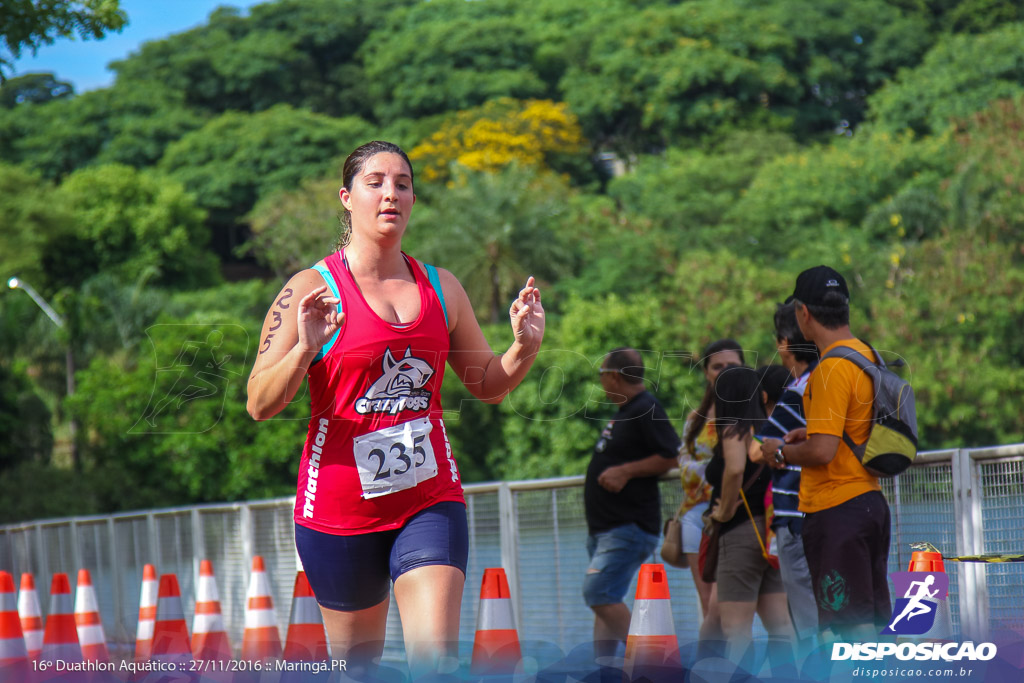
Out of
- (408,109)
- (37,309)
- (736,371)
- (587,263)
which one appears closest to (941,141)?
(587,263)

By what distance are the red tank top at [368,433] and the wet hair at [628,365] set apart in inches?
141

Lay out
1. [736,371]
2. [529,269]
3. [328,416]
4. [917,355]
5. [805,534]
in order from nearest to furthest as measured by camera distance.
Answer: [328,416] < [805,534] < [736,371] < [917,355] < [529,269]

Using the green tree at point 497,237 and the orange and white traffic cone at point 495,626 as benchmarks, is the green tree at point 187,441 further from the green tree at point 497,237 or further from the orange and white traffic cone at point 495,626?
the orange and white traffic cone at point 495,626

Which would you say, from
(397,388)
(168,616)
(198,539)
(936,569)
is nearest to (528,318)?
(397,388)

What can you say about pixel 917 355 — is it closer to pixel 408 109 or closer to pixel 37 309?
pixel 37 309

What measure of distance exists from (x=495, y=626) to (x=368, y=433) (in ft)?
3.81

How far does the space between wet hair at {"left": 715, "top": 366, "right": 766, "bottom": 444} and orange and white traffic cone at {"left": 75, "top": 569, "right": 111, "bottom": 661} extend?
4684mm

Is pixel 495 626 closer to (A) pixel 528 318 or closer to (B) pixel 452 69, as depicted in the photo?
(A) pixel 528 318

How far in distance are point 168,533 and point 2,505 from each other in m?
18.9

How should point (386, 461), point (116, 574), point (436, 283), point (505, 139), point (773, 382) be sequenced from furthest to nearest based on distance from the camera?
point (505, 139) < point (116, 574) < point (773, 382) < point (436, 283) < point (386, 461)

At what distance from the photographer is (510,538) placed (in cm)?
845

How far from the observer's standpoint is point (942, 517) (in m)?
5.67

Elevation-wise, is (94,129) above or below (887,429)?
above

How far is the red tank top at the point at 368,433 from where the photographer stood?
3834 millimetres
